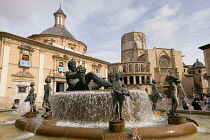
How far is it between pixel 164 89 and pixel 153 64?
343 inches

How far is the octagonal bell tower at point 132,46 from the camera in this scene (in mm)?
53862

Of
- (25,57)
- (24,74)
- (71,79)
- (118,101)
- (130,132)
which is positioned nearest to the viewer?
(130,132)

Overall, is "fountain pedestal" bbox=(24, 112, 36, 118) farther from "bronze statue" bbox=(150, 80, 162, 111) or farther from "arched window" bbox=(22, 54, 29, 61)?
"arched window" bbox=(22, 54, 29, 61)

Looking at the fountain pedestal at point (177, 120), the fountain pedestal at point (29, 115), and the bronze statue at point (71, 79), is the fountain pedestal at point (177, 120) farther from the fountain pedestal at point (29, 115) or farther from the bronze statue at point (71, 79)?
the fountain pedestal at point (29, 115)

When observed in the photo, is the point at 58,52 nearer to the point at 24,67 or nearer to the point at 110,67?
the point at 24,67

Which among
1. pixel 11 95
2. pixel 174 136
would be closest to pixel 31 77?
pixel 11 95

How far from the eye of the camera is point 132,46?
55.6 m

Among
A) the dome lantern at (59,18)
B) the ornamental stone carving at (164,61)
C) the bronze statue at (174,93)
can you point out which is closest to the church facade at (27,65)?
the dome lantern at (59,18)

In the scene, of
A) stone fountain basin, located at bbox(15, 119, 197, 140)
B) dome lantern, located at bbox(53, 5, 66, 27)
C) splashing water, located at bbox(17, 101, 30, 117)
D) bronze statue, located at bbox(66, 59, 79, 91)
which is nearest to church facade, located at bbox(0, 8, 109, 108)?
splashing water, located at bbox(17, 101, 30, 117)

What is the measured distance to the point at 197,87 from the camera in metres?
47.1

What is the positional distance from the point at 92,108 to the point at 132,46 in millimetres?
52875

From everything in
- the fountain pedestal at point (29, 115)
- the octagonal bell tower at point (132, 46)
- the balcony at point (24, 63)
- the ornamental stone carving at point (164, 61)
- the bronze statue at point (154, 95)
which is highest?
the octagonal bell tower at point (132, 46)

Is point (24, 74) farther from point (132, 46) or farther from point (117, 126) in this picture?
point (132, 46)

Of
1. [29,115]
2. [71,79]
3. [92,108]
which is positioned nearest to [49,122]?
[92,108]
